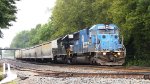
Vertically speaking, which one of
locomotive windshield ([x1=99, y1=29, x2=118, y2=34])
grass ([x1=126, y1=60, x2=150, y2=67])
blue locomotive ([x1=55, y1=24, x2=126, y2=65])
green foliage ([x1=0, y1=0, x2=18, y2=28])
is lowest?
grass ([x1=126, y1=60, x2=150, y2=67])

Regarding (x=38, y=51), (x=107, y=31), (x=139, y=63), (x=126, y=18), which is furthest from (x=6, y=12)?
(x=38, y=51)

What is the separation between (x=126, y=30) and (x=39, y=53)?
588 inches

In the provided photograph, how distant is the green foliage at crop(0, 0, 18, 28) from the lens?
92.3ft

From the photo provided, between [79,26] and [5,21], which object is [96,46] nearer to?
[5,21]

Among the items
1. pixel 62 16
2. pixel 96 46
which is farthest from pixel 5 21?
pixel 62 16

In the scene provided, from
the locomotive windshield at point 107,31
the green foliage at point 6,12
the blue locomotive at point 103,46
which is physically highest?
the green foliage at point 6,12

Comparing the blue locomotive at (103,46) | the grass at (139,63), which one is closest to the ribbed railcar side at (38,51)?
the grass at (139,63)

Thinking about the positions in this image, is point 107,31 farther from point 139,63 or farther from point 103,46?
point 139,63

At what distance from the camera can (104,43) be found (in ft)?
91.7

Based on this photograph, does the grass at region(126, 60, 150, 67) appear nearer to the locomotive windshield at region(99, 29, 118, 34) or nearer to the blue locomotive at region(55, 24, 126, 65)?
the blue locomotive at region(55, 24, 126, 65)

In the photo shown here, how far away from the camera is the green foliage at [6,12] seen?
2812 cm

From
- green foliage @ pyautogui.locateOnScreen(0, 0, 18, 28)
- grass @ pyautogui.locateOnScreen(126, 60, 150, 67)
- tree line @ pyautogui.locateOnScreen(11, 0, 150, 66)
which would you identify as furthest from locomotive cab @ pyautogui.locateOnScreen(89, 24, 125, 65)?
green foliage @ pyautogui.locateOnScreen(0, 0, 18, 28)

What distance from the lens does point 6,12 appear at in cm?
2895

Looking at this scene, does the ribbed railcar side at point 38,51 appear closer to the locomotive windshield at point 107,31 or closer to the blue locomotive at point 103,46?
the blue locomotive at point 103,46
